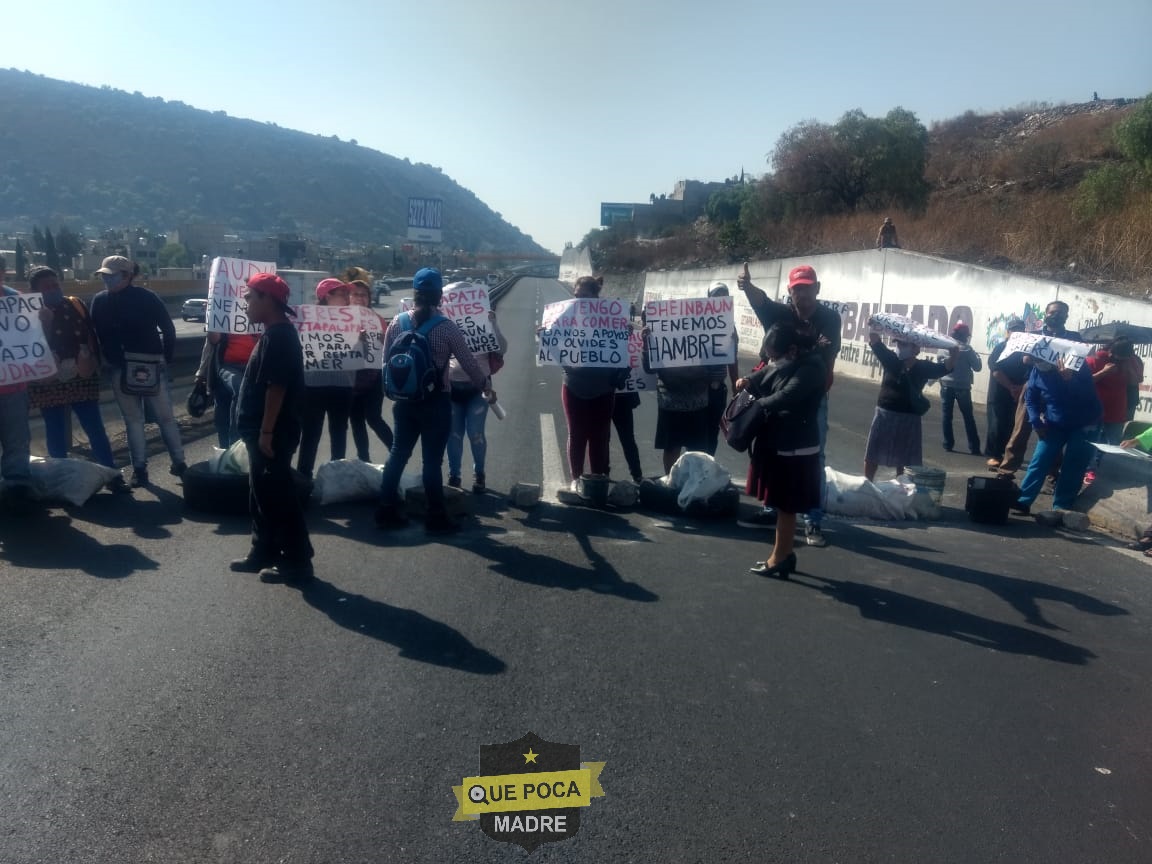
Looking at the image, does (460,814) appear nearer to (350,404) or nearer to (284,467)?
(284,467)

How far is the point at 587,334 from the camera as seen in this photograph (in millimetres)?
8320

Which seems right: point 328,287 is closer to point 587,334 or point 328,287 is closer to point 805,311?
point 587,334

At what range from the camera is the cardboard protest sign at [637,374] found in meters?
8.80

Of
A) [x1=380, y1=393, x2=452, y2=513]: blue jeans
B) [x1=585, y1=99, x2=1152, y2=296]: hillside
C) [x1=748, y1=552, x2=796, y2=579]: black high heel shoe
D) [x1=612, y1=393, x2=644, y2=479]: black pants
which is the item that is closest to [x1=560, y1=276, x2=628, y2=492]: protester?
[x1=612, y1=393, x2=644, y2=479]: black pants

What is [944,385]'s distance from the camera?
497 inches

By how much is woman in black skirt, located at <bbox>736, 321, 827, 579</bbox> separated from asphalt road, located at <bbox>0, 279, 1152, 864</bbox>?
609 millimetres

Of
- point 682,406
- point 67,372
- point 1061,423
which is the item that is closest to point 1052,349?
point 1061,423

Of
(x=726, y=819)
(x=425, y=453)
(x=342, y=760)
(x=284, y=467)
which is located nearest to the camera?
(x=726, y=819)

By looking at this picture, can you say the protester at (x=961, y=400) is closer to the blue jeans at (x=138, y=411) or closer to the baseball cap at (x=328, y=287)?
the baseball cap at (x=328, y=287)

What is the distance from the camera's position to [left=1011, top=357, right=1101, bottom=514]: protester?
8477mm

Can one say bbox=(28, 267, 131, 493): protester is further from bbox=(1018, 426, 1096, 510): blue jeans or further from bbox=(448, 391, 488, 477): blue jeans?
bbox=(1018, 426, 1096, 510): blue jeans

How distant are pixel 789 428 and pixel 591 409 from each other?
92.9 inches

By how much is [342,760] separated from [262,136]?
20766cm

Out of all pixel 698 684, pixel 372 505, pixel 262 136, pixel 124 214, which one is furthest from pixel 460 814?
pixel 262 136
